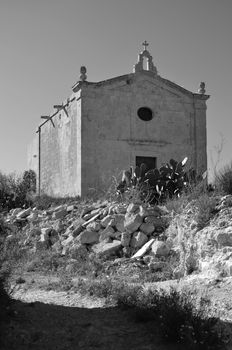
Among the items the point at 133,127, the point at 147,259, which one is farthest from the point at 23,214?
the point at 133,127

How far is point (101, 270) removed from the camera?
10.2 meters

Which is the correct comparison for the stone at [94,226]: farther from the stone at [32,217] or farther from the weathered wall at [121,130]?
the weathered wall at [121,130]

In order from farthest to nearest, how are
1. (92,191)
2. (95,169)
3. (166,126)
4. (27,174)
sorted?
(27,174)
(166,126)
(95,169)
(92,191)

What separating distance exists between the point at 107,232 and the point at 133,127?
1331cm

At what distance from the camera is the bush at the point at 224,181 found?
464 inches

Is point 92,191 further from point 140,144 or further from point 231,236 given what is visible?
point 231,236

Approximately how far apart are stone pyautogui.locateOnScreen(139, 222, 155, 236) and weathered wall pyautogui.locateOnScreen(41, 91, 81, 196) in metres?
12.1

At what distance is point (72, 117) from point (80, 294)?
1802 centimetres

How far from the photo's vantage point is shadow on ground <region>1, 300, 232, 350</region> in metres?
5.33

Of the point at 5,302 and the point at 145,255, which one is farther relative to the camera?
the point at 145,255

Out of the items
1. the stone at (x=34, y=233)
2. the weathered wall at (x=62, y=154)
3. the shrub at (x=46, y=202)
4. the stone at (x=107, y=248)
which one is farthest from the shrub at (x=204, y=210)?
the weathered wall at (x=62, y=154)

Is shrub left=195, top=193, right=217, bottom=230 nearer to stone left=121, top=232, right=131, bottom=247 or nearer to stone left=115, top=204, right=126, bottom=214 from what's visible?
stone left=121, top=232, right=131, bottom=247

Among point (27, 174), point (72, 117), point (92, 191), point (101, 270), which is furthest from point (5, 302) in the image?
point (27, 174)

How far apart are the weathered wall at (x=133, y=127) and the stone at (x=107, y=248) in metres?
11.4
